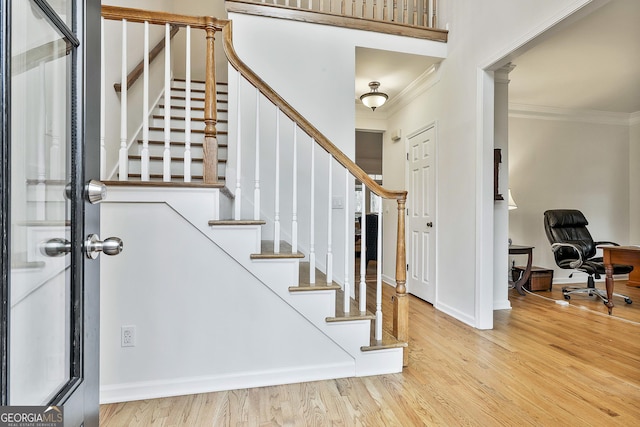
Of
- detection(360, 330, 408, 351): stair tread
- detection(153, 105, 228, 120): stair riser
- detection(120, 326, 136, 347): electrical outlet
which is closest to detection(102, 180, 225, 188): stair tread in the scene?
detection(120, 326, 136, 347): electrical outlet

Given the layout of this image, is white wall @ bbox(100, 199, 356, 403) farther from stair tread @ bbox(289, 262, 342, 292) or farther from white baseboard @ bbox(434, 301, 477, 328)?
white baseboard @ bbox(434, 301, 477, 328)

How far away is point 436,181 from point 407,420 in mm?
2580

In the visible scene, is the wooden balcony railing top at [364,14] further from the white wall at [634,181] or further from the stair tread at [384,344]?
the white wall at [634,181]

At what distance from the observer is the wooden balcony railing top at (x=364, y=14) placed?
2.91 meters

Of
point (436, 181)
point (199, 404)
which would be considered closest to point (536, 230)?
point (436, 181)

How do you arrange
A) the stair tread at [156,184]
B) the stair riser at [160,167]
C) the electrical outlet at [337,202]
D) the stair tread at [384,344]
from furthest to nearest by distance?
the electrical outlet at [337,202] → the stair riser at [160,167] → the stair tread at [384,344] → the stair tread at [156,184]

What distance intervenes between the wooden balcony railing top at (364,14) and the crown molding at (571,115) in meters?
2.16

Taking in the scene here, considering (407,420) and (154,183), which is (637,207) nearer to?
(407,420)

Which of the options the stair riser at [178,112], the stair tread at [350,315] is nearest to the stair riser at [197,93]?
the stair riser at [178,112]

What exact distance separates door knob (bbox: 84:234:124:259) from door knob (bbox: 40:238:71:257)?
0.05 m

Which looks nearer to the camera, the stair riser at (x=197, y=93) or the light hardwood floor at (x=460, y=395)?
the light hardwood floor at (x=460, y=395)

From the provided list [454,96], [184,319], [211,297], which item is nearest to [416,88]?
[454,96]

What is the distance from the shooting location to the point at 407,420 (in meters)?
1.55

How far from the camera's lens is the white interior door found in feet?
12.0
